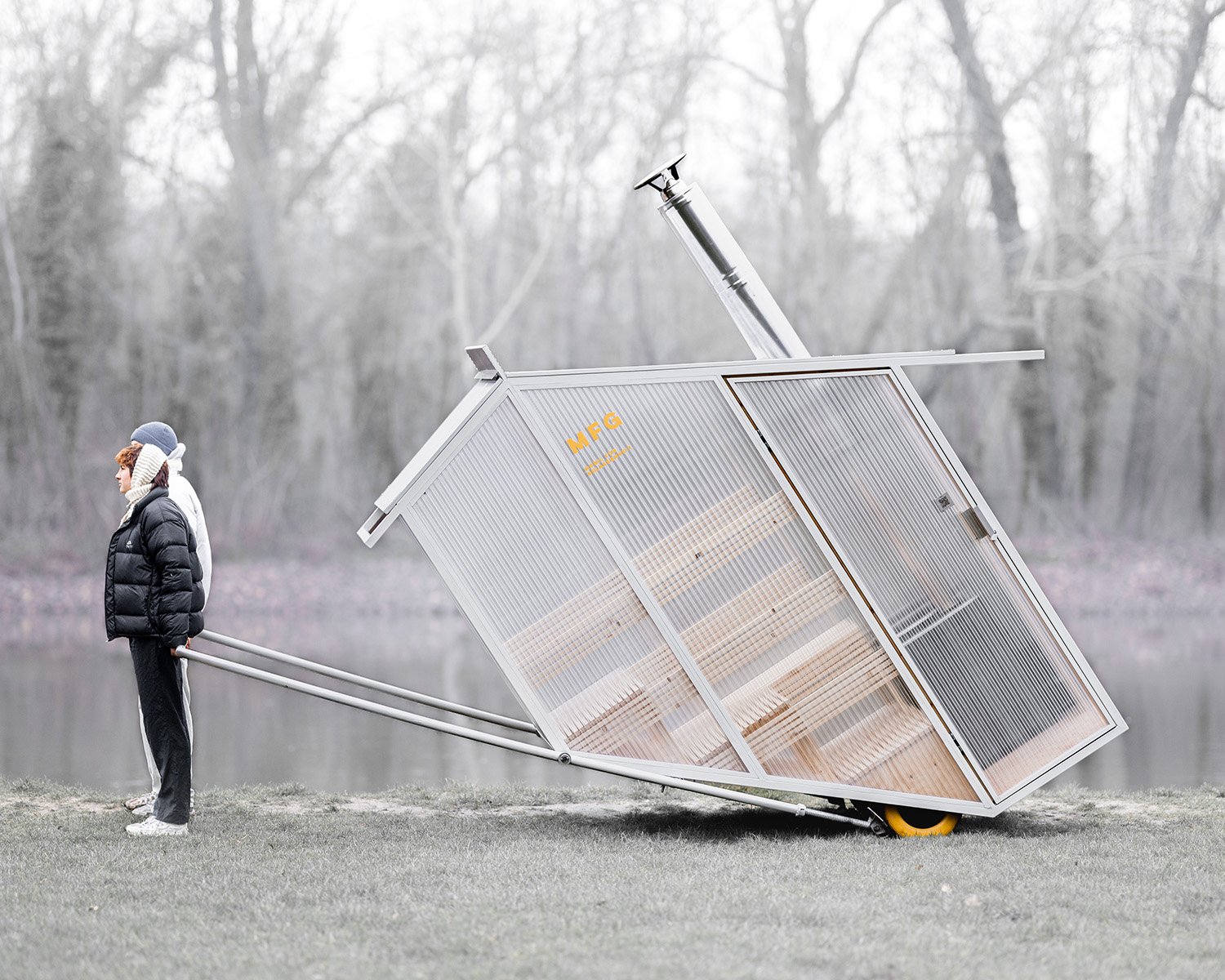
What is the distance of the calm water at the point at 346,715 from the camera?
934 centimetres

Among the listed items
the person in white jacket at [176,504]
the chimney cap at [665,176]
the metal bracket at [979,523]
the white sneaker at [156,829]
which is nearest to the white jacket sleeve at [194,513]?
the person in white jacket at [176,504]

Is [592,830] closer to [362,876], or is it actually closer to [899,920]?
Answer: [362,876]

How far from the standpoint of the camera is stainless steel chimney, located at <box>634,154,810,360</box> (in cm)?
702

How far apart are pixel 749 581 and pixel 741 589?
51 millimetres

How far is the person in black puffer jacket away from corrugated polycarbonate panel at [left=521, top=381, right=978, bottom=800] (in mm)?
1781

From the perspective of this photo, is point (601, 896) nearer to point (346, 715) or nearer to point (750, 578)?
point (750, 578)

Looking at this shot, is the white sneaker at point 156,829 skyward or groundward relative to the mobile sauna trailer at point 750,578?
groundward

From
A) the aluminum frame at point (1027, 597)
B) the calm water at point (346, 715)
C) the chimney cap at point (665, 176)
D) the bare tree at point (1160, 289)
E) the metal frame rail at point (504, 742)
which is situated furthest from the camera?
the bare tree at point (1160, 289)

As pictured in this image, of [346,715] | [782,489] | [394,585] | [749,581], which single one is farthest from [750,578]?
[394,585]

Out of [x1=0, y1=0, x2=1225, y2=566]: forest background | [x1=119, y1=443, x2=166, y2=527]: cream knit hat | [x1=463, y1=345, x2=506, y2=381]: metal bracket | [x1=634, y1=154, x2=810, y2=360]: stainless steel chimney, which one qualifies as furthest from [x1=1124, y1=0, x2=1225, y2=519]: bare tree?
[x1=119, y1=443, x2=166, y2=527]: cream knit hat

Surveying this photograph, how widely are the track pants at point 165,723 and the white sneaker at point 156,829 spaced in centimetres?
2

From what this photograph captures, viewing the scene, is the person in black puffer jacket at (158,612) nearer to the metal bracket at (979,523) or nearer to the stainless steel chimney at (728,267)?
the stainless steel chimney at (728,267)

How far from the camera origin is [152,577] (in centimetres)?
650

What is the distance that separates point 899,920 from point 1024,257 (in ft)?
67.1
